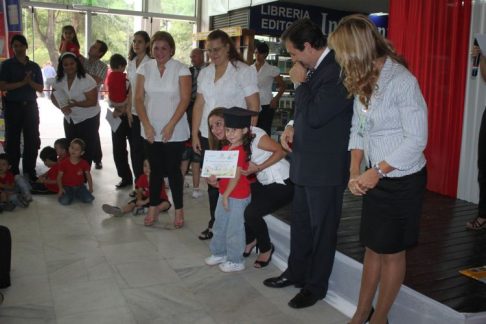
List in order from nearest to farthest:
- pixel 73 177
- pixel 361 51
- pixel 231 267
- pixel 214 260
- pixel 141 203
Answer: pixel 361 51, pixel 231 267, pixel 214 260, pixel 141 203, pixel 73 177

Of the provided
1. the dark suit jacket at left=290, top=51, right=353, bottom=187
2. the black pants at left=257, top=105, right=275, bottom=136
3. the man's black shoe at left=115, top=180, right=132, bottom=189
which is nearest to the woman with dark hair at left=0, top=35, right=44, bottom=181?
the man's black shoe at left=115, top=180, right=132, bottom=189

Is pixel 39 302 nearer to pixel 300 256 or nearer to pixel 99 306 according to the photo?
pixel 99 306

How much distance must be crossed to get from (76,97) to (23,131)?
0.79 metres

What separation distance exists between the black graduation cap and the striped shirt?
1.04 meters

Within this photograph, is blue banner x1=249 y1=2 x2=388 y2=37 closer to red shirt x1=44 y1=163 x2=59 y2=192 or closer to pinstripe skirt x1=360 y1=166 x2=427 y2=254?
red shirt x1=44 y1=163 x2=59 y2=192

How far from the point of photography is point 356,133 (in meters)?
2.28

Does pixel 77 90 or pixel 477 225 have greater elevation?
pixel 77 90

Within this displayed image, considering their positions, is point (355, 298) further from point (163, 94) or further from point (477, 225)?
point (163, 94)

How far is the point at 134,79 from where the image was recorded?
15.6 ft

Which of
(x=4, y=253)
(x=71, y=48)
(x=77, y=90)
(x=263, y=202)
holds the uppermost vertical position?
(x=71, y=48)

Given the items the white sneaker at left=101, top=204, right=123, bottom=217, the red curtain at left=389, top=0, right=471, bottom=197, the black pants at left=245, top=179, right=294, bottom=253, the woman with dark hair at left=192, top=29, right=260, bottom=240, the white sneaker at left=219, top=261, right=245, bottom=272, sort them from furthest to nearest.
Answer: the red curtain at left=389, top=0, right=471, bottom=197 → the white sneaker at left=101, top=204, right=123, bottom=217 → the woman with dark hair at left=192, top=29, right=260, bottom=240 → the white sneaker at left=219, top=261, right=245, bottom=272 → the black pants at left=245, top=179, right=294, bottom=253

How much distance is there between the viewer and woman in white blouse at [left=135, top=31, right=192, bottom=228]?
3885 millimetres

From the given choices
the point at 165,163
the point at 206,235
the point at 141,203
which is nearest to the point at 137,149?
the point at 141,203

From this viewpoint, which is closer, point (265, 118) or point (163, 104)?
point (163, 104)
